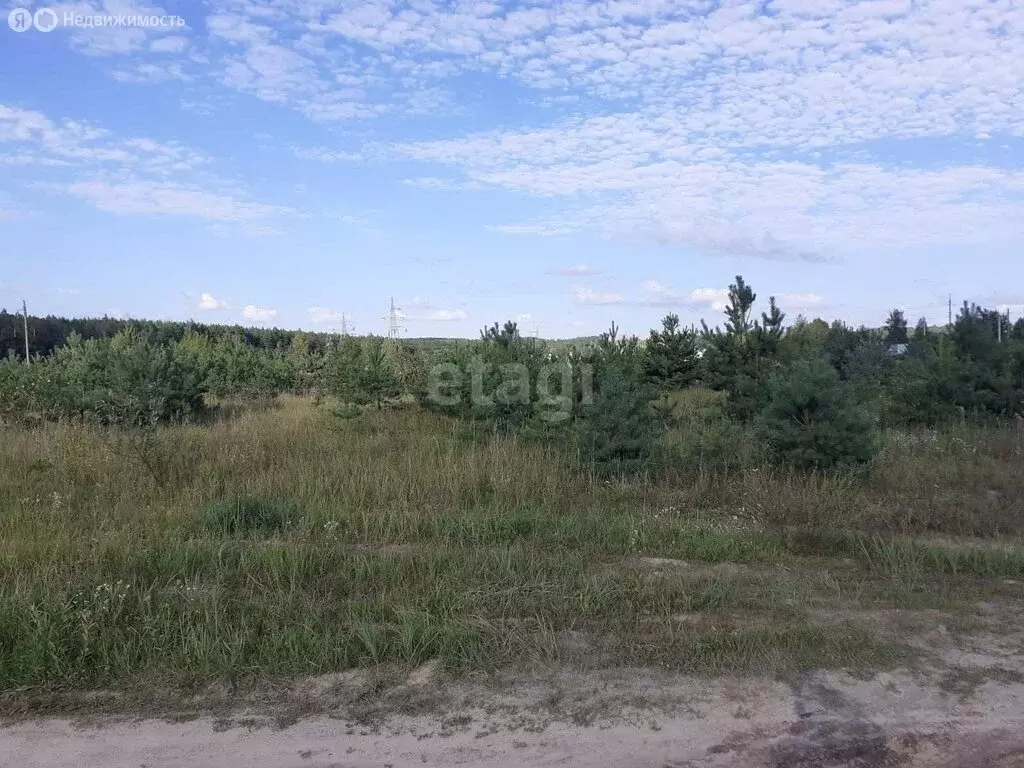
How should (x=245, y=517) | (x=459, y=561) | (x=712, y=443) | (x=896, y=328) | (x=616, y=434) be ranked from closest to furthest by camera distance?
(x=459, y=561)
(x=245, y=517)
(x=616, y=434)
(x=712, y=443)
(x=896, y=328)

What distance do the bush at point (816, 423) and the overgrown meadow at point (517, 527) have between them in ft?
0.08

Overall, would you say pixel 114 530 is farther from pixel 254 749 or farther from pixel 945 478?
pixel 945 478

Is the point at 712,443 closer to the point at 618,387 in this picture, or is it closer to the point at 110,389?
the point at 618,387

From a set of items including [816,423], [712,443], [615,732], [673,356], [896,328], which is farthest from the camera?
[896,328]

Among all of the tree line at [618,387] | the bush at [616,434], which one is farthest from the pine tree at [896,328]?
the bush at [616,434]

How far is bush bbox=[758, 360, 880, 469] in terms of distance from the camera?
25.1 ft

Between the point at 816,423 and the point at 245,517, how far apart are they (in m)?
5.98

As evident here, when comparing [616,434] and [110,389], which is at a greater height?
[110,389]

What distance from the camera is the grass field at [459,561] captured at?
12.2 ft

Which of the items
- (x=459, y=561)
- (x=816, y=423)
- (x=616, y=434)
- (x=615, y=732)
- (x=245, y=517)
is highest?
(x=816, y=423)

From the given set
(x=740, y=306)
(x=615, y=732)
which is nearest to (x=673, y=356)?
(x=740, y=306)

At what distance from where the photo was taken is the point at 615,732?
9.99ft

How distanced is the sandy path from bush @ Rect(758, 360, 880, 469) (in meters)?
4.38

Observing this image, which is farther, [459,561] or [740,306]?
[740,306]
